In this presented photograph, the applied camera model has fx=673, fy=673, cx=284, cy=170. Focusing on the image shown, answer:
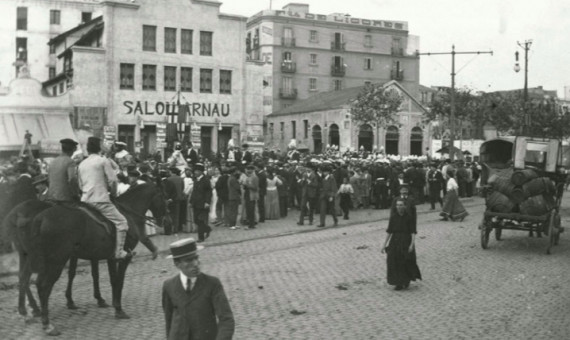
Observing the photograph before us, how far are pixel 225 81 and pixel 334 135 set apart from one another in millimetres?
14255

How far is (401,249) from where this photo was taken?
12125 millimetres

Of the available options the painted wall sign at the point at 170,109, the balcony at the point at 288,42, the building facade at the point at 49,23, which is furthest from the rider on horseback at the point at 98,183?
the balcony at the point at 288,42

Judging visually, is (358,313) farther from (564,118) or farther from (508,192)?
(564,118)

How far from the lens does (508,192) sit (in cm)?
1587

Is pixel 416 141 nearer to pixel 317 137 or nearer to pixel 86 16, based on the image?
pixel 317 137

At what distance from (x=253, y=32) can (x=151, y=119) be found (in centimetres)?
3325

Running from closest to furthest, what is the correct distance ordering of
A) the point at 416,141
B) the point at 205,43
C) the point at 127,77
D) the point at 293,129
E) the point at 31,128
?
the point at 31,128
the point at 127,77
the point at 205,43
the point at 416,141
the point at 293,129

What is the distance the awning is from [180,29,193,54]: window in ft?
49.4

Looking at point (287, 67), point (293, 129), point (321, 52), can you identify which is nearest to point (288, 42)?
point (287, 67)

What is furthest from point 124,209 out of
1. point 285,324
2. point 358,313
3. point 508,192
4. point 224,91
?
point 224,91

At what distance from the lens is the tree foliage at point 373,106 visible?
51.9 metres

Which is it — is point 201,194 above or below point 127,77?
below

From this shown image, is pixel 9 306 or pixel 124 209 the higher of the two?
pixel 124 209

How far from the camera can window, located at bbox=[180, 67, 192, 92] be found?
45469mm
